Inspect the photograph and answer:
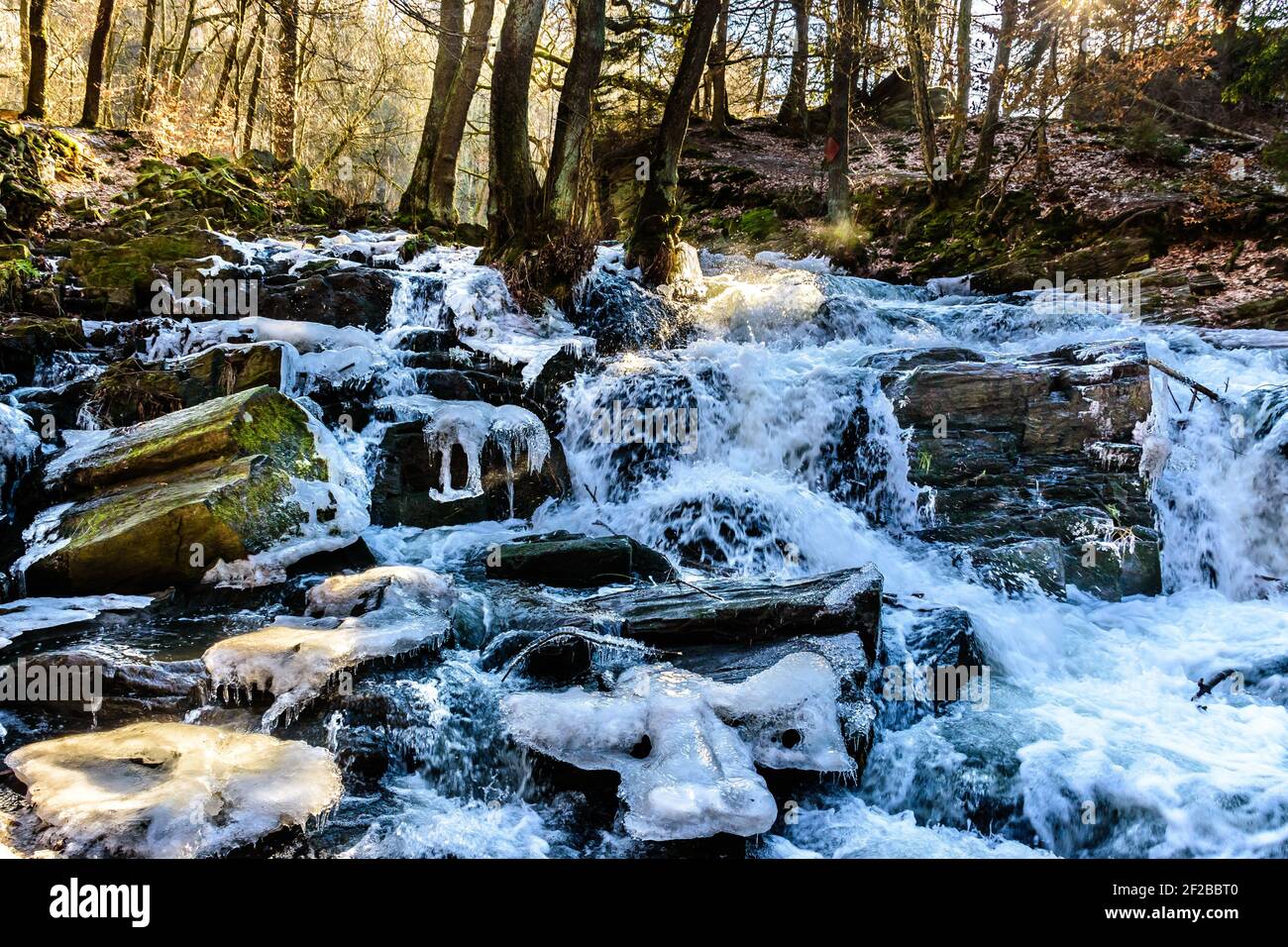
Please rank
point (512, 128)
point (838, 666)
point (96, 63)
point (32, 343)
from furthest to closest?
point (96, 63), point (512, 128), point (32, 343), point (838, 666)

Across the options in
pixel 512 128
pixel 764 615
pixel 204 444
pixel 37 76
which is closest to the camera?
pixel 764 615

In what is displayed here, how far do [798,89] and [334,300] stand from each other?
56.2 ft

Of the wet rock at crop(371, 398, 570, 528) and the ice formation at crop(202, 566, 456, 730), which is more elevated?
the wet rock at crop(371, 398, 570, 528)

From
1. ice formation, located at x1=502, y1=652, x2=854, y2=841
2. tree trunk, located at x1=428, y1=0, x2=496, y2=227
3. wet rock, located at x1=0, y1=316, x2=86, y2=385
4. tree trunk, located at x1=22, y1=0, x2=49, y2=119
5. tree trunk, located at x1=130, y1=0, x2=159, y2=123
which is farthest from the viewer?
tree trunk, located at x1=130, y1=0, x2=159, y2=123

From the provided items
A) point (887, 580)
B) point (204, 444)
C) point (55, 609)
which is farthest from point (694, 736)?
point (204, 444)

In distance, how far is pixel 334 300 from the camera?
9312mm

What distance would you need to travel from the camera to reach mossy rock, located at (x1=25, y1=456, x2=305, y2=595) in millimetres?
5094

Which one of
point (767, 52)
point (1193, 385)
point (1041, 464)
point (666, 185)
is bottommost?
point (1041, 464)

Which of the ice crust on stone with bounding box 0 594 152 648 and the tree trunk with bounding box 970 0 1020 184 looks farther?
the tree trunk with bounding box 970 0 1020 184

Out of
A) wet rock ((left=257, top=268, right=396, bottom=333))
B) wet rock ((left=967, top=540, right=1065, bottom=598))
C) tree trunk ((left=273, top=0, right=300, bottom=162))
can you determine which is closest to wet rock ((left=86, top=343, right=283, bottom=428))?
wet rock ((left=257, top=268, right=396, bottom=333))

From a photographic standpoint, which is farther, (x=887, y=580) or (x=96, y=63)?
(x=96, y=63)

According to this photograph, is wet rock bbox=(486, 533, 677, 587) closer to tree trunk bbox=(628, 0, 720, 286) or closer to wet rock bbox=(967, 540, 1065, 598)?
wet rock bbox=(967, 540, 1065, 598)

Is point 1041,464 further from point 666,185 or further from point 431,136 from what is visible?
point 431,136

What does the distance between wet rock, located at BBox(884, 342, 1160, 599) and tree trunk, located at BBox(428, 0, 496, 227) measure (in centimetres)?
1075
